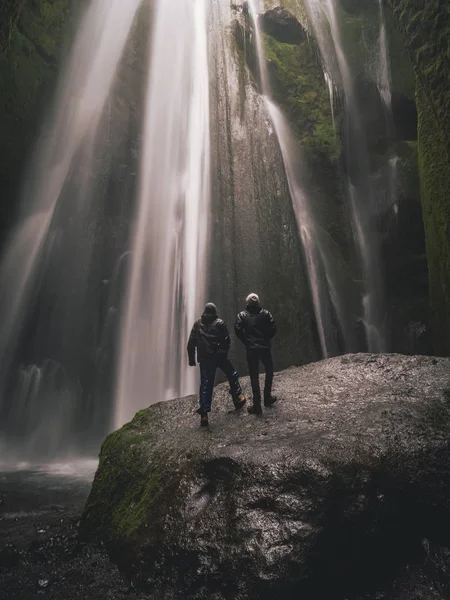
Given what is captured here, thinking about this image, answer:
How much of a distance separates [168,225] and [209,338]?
30.6 ft

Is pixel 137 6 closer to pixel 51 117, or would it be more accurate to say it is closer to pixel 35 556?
pixel 51 117

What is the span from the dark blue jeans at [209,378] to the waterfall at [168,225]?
618cm

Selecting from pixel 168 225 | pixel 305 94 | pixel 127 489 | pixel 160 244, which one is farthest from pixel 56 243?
pixel 305 94

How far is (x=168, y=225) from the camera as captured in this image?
45.6 feet

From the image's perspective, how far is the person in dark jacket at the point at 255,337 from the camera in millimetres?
5234

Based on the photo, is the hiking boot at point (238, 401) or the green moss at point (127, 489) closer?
the green moss at point (127, 489)

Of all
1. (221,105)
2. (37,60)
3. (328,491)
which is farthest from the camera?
(221,105)

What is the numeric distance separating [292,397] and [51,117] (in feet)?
48.1

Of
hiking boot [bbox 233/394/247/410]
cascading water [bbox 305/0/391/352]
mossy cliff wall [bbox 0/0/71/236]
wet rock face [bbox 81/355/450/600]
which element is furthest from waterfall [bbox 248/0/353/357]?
mossy cliff wall [bbox 0/0/71/236]

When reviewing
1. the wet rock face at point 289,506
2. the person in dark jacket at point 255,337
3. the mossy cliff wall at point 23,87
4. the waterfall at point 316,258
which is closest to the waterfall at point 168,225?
the waterfall at point 316,258

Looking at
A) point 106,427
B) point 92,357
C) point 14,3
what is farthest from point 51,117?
point 106,427

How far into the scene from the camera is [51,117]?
1495 cm

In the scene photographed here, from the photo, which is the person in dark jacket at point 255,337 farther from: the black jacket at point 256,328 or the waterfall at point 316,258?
the waterfall at point 316,258

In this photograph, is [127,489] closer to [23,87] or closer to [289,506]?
[289,506]
